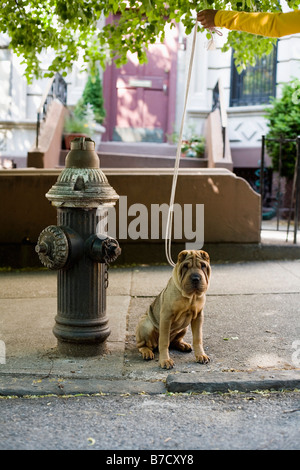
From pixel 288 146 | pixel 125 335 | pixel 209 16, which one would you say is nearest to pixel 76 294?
pixel 125 335

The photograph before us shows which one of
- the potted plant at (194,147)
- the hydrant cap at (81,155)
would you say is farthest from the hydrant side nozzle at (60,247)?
the potted plant at (194,147)

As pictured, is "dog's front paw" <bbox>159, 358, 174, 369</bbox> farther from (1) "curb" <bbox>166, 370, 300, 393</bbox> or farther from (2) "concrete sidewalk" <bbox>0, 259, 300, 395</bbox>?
(1) "curb" <bbox>166, 370, 300, 393</bbox>

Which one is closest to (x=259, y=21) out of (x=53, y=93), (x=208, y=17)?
(x=208, y=17)

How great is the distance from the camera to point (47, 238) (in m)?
4.27

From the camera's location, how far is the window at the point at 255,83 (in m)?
13.5

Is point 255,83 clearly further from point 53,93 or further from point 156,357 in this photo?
point 156,357

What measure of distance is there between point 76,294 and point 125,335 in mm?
777

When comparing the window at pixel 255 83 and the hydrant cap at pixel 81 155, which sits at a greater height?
the window at pixel 255 83

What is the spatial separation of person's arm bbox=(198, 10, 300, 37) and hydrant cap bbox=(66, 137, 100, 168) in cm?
118

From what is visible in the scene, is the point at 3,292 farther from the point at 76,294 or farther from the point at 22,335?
the point at 76,294

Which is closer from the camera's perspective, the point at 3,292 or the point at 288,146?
the point at 3,292

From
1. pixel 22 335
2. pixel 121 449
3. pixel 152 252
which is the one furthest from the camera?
pixel 152 252

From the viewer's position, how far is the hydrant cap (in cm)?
437

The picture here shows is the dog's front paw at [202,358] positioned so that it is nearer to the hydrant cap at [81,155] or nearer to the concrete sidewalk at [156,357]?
the concrete sidewalk at [156,357]
